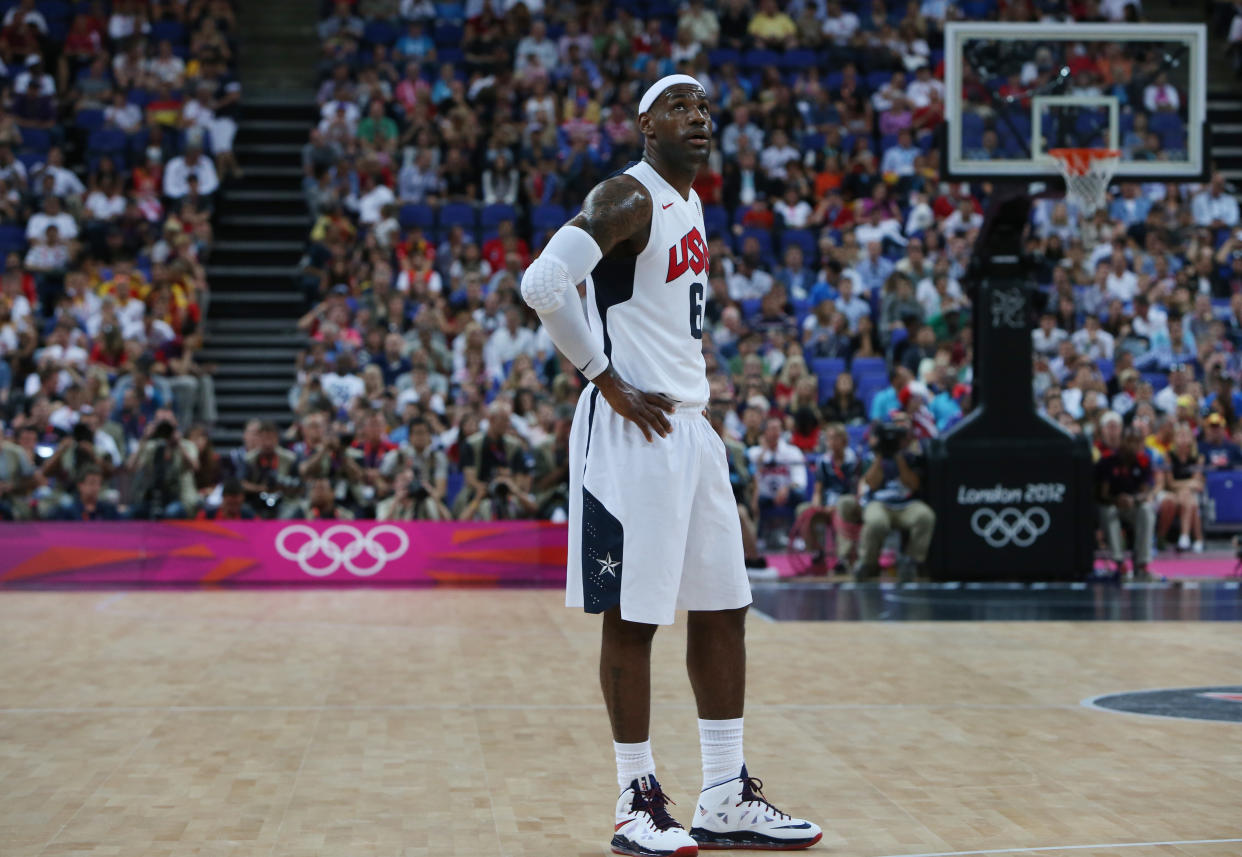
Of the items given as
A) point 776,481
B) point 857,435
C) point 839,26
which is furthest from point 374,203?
point 839,26

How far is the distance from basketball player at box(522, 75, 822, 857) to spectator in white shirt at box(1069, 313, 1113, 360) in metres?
13.6

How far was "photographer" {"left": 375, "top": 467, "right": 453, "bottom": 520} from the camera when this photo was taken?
13.5 metres

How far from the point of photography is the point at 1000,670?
8.26m

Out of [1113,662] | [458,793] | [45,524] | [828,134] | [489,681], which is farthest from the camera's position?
[828,134]

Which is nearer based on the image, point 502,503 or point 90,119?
point 502,503

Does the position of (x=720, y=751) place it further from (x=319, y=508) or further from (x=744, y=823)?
(x=319, y=508)

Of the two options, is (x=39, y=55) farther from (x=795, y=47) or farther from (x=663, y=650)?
(x=663, y=650)

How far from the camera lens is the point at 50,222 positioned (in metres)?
18.8

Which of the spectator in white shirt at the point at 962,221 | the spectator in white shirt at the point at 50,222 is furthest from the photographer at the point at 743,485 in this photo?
the spectator in white shirt at the point at 50,222

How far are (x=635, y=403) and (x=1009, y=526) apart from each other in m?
9.02

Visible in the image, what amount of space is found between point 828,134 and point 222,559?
1069cm

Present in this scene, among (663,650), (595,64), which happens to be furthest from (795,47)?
(663,650)

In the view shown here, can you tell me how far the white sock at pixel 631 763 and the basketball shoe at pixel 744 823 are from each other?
0.24 m

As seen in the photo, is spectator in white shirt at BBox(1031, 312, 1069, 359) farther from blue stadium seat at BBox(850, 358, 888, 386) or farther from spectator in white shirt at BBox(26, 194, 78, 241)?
spectator in white shirt at BBox(26, 194, 78, 241)
